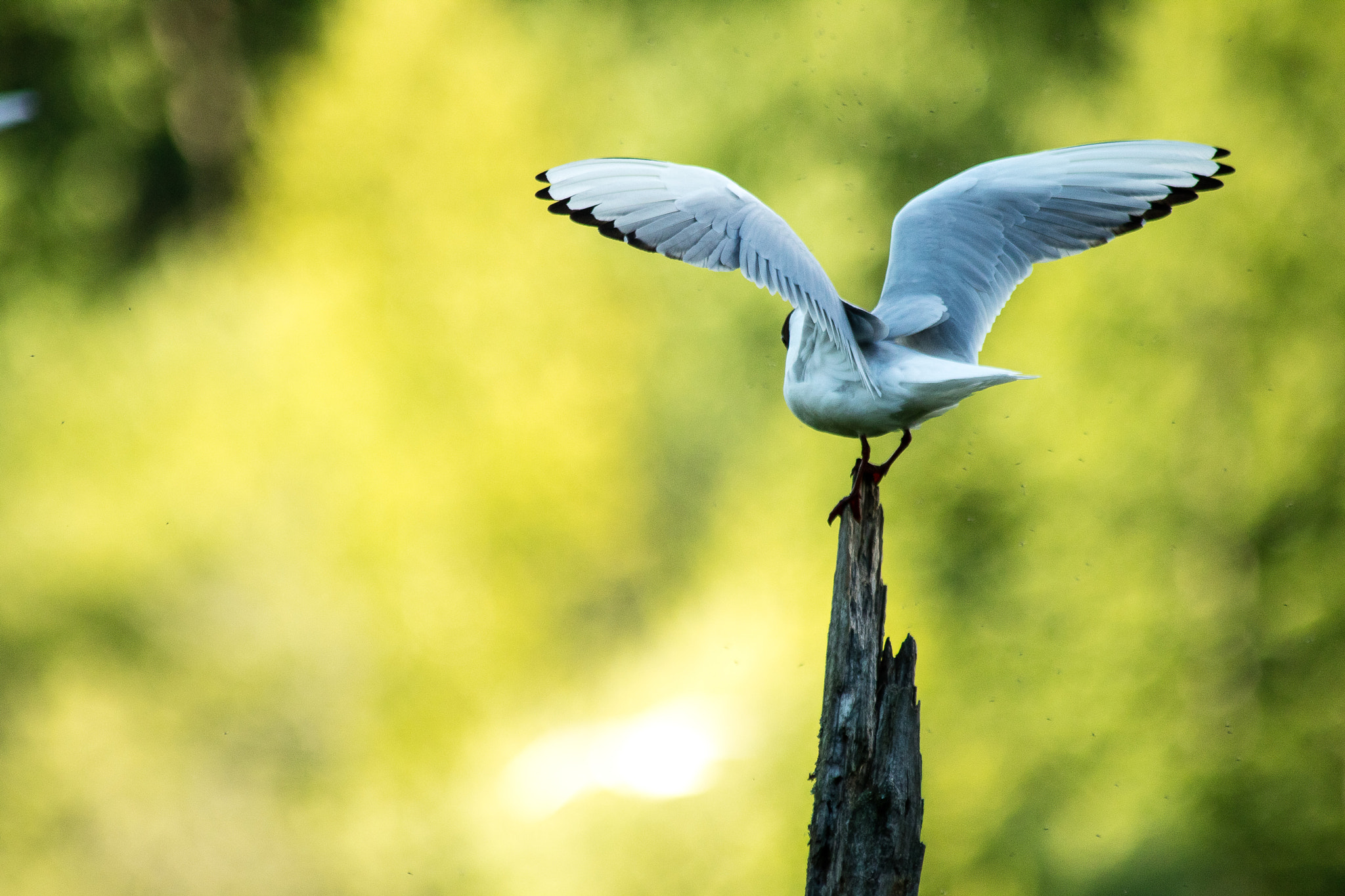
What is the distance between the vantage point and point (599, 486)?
17.8 ft

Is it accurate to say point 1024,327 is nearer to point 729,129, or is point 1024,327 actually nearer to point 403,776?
point 729,129

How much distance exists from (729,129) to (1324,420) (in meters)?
3.00

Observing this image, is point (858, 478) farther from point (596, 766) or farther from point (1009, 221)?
point (596, 766)

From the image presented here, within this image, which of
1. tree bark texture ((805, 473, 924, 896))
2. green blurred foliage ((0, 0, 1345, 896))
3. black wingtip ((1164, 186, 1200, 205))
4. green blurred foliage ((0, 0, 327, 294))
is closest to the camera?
tree bark texture ((805, 473, 924, 896))

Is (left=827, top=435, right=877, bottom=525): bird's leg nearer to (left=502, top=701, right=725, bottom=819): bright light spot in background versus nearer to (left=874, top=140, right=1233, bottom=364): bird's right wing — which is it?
(left=874, top=140, right=1233, bottom=364): bird's right wing

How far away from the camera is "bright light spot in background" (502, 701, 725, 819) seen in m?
5.39

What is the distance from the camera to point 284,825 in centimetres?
546

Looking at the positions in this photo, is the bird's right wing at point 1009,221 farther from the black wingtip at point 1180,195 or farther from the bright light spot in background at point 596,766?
the bright light spot in background at point 596,766

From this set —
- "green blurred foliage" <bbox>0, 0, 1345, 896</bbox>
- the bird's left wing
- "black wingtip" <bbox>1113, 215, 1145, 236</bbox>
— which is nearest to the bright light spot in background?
"green blurred foliage" <bbox>0, 0, 1345, 896</bbox>

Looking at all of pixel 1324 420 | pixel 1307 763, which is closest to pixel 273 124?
pixel 1324 420

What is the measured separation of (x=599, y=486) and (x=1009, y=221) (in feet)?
10.7

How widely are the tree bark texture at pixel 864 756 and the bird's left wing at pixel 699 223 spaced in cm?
39

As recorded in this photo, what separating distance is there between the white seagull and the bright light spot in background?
3.39 metres

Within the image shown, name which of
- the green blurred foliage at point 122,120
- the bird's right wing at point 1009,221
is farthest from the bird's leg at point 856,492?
the green blurred foliage at point 122,120
